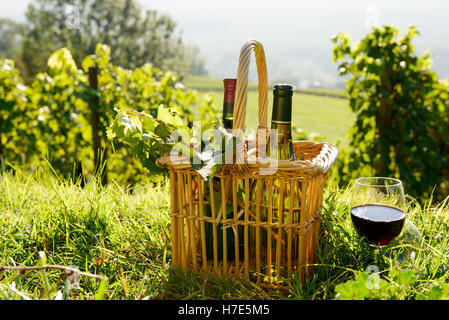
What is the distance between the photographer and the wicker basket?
3.84 feet

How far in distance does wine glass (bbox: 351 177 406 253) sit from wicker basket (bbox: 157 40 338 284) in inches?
5.4

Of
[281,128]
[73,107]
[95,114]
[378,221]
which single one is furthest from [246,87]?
[73,107]

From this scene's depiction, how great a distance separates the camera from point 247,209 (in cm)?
124

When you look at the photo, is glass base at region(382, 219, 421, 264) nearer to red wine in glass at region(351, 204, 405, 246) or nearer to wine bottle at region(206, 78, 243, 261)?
red wine in glass at region(351, 204, 405, 246)

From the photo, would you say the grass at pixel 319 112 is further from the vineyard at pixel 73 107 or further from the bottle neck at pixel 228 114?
the bottle neck at pixel 228 114

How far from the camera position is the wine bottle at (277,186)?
1218 mm

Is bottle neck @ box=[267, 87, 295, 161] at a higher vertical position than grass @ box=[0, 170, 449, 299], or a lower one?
higher


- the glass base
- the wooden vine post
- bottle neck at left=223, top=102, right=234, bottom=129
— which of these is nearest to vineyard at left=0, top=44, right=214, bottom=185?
the wooden vine post

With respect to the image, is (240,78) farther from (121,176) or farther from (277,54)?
(277,54)

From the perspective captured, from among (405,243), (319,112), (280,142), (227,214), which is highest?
(280,142)

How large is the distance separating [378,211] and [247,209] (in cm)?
42

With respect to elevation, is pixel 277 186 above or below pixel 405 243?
above

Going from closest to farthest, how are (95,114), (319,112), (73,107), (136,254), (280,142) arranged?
(280,142) → (136,254) → (95,114) → (73,107) → (319,112)

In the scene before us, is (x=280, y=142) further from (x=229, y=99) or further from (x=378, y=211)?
(x=378, y=211)
